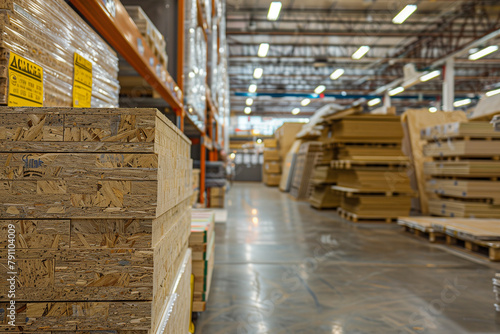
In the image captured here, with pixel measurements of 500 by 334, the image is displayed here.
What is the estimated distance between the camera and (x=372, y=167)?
24.7 feet

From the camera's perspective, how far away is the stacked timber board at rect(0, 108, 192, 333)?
96 centimetres

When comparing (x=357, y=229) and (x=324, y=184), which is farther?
(x=324, y=184)

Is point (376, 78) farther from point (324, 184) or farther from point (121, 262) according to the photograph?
point (121, 262)

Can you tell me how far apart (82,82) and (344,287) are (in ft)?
9.37

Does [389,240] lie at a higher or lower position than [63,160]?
lower

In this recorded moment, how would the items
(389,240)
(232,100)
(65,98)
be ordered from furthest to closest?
1. (232,100)
2. (389,240)
3. (65,98)

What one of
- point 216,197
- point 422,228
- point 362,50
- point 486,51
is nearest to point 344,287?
point 422,228

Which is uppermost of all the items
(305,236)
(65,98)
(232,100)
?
(232,100)

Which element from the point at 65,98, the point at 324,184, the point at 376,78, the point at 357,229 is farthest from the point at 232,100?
the point at 65,98

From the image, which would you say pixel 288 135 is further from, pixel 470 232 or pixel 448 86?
pixel 470 232

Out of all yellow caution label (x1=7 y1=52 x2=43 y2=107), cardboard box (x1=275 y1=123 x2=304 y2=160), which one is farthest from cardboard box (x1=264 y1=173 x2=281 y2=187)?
yellow caution label (x1=7 y1=52 x2=43 y2=107)

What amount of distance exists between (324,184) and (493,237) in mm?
5446

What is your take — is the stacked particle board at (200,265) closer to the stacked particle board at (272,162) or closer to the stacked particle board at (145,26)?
the stacked particle board at (145,26)

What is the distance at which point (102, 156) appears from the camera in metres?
Answer: 0.99
